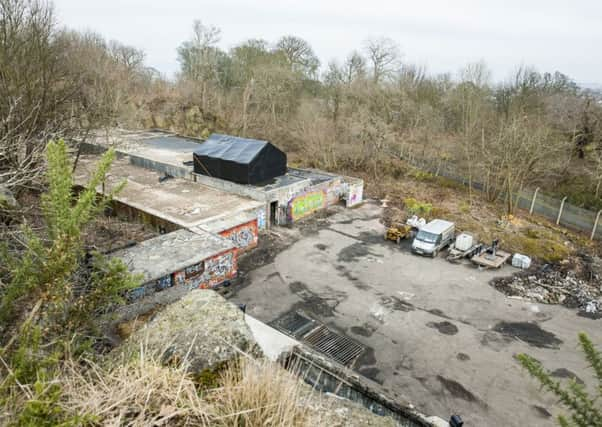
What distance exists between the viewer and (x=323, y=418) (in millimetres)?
3707

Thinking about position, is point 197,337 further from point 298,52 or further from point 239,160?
point 298,52

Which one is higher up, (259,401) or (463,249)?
(259,401)

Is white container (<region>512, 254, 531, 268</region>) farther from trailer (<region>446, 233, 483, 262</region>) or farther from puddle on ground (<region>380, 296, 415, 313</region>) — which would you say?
puddle on ground (<region>380, 296, 415, 313</region>)

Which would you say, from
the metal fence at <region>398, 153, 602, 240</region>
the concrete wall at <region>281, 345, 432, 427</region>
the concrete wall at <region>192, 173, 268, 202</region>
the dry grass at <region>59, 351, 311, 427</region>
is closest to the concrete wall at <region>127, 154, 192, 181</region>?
the concrete wall at <region>192, 173, 268, 202</region>

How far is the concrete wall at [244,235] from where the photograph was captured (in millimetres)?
18102

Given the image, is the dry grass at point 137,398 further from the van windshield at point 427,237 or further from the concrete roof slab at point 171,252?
the van windshield at point 427,237

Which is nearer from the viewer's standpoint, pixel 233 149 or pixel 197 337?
pixel 197 337

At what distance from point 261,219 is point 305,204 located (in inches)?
144

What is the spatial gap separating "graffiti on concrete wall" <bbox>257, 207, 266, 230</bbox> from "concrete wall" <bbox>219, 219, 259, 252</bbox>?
4.10 feet

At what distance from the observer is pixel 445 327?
14.3 meters

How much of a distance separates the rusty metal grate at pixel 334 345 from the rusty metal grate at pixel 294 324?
0.30 m

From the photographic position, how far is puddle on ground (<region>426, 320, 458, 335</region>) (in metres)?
14.1

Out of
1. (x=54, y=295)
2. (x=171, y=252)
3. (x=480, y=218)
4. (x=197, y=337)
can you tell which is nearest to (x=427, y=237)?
(x=480, y=218)

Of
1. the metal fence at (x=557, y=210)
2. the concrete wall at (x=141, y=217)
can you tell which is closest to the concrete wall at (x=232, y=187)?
the concrete wall at (x=141, y=217)
